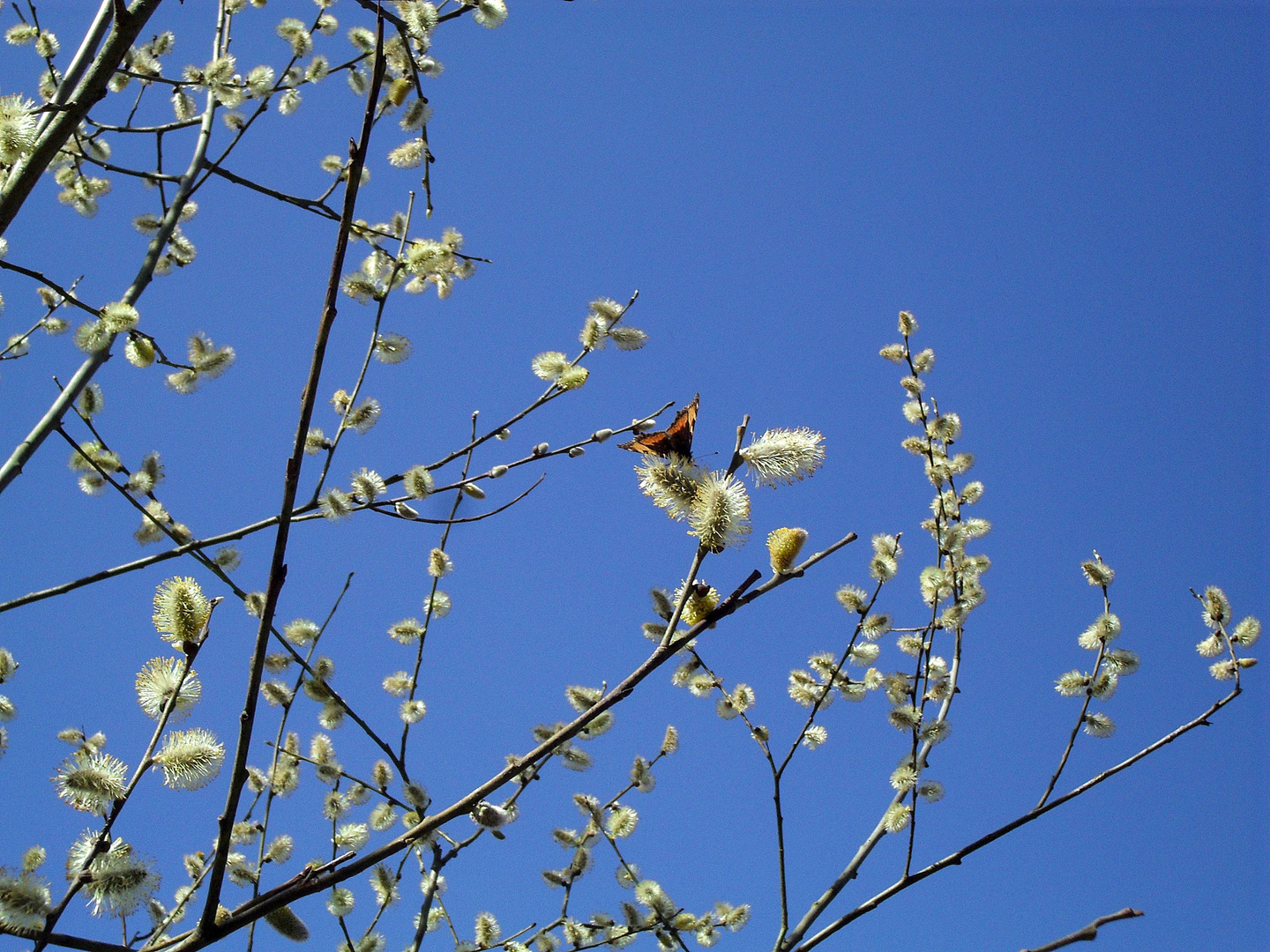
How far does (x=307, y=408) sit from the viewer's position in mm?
1417

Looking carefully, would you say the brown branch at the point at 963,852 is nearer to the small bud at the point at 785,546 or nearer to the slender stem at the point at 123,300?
the small bud at the point at 785,546

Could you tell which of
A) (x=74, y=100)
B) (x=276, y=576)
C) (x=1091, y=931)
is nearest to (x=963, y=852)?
(x=1091, y=931)

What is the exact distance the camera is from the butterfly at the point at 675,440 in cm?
172

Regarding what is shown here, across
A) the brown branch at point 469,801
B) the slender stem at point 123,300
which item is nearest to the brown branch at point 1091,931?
the brown branch at point 469,801

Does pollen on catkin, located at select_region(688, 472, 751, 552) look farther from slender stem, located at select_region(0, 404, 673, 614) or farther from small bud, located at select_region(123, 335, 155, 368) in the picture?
small bud, located at select_region(123, 335, 155, 368)

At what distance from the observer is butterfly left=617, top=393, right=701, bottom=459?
1718 millimetres

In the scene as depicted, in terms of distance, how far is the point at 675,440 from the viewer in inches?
68.5

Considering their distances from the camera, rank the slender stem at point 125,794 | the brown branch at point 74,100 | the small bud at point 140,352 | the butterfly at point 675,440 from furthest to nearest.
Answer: the small bud at point 140,352
the brown branch at point 74,100
the butterfly at point 675,440
the slender stem at point 125,794

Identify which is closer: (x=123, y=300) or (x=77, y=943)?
(x=77, y=943)

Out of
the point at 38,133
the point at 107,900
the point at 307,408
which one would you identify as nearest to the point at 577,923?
the point at 107,900

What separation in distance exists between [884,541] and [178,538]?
8.82 feet

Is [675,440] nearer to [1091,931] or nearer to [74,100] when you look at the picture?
[1091,931]

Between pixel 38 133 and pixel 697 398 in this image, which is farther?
pixel 38 133

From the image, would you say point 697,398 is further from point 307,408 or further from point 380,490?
point 380,490
